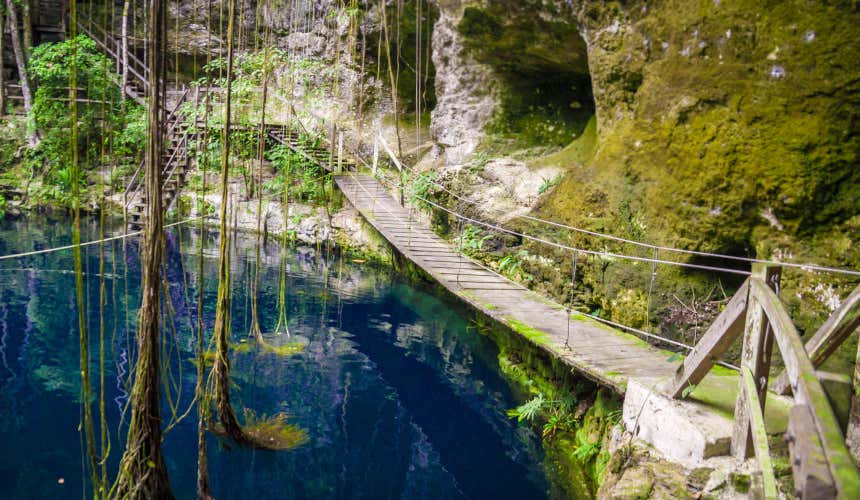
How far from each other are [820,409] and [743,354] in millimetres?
1565

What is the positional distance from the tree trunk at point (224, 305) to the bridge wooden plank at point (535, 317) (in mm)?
2460

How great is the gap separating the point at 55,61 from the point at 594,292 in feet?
43.4

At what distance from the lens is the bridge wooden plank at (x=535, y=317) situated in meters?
4.12

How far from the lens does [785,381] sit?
303 centimetres

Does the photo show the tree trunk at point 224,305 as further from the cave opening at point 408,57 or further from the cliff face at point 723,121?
the cave opening at point 408,57

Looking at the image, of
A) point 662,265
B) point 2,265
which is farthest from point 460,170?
point 2,265

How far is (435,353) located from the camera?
281 inches

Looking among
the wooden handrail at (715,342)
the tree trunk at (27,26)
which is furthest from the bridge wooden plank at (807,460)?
the tree trunk at (27,26)

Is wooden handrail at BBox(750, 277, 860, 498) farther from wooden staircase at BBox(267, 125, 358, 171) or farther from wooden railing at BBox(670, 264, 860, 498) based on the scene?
wooden staircase at BBox(267, 125, 358, 171)

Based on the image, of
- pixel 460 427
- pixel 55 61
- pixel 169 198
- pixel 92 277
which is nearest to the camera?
pixel 460 427

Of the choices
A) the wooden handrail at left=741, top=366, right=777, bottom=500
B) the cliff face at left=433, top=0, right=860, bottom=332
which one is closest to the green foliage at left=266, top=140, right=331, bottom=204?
the cliff face at left=433, top=0, right=860, bottom=332

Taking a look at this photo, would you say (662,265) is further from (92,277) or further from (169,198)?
(169,198)

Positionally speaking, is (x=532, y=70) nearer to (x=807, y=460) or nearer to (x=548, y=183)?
(x=548, y=183)

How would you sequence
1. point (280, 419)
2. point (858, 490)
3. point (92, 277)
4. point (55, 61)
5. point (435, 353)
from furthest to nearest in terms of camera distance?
1. point (55, 61)
2. point (92, 277)
3. point (435, 353)
4. point (280, 419)
5. point (858, 490)
